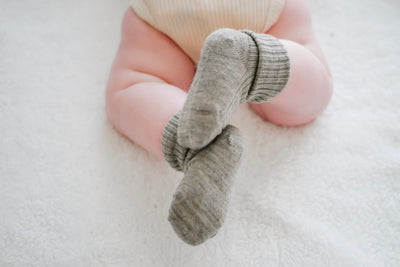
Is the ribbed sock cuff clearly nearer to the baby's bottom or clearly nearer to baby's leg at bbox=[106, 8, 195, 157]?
the baby's bottom

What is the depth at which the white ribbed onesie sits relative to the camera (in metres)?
0.61

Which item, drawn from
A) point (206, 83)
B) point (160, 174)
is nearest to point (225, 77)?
point (206, 83)

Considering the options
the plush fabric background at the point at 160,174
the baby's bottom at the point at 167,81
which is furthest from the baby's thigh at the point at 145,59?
the plush fabric background at the point at 160,174

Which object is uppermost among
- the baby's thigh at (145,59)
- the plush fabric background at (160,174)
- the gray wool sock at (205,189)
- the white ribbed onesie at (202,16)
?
the white ribbed onesie at (202,16)

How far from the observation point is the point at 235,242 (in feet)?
1.88

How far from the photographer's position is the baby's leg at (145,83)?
0.55 meters

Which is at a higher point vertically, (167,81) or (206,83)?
(206,83)

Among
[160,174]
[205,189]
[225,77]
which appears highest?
[225,77]

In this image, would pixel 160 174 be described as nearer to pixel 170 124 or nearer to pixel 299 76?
pixel 170 124

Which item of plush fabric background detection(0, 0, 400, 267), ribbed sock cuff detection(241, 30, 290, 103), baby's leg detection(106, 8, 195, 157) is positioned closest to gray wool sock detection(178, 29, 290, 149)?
ribbed sock cuff detection(241, 30, 290, 103)

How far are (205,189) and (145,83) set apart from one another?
0.88 ft

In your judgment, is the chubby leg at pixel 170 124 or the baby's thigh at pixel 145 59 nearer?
the chubby leg at pixel 170 124

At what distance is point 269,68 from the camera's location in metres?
0.51

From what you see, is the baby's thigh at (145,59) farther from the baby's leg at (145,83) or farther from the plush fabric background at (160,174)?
the plush fabric background at (160,174)
